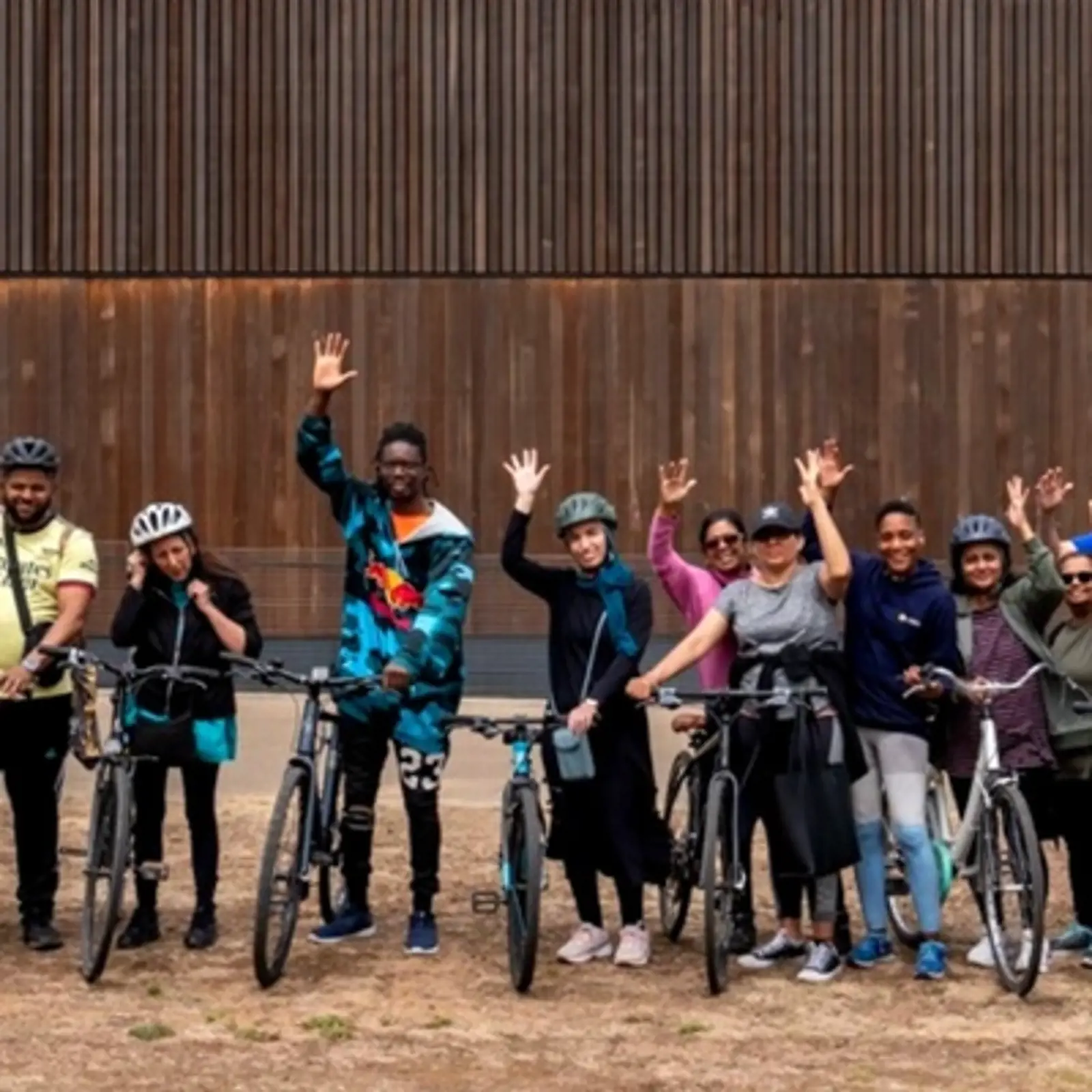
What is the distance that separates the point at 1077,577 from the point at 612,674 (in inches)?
65.9

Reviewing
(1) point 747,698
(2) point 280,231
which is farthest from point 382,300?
(1) point 747,698

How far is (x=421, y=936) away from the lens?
298 inches

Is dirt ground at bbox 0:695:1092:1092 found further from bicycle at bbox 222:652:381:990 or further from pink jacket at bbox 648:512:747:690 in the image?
pink jacket at bbox 648:512:747:690

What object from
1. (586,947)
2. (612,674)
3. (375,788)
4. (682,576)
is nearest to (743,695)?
(612,674)

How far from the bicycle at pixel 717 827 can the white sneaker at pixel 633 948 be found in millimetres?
276

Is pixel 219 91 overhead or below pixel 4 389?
overhead

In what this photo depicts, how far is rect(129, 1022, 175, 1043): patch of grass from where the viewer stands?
20.7 feet

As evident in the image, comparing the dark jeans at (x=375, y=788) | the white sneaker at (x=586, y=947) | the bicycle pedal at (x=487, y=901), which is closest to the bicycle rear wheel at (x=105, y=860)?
the dark jeans at (x=375, y=788)

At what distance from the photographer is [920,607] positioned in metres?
7.25

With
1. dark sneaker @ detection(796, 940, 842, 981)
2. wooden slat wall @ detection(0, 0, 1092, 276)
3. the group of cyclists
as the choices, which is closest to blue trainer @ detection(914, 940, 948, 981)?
the group of cyclists

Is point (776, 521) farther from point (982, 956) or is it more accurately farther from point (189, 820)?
point (189, 820)

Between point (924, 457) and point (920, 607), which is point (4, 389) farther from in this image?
point (920, 607)

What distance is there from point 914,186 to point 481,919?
27.7ft

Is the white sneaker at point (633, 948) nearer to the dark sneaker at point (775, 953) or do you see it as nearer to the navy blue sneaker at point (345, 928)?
the dark sneaker at point (775, 953)
